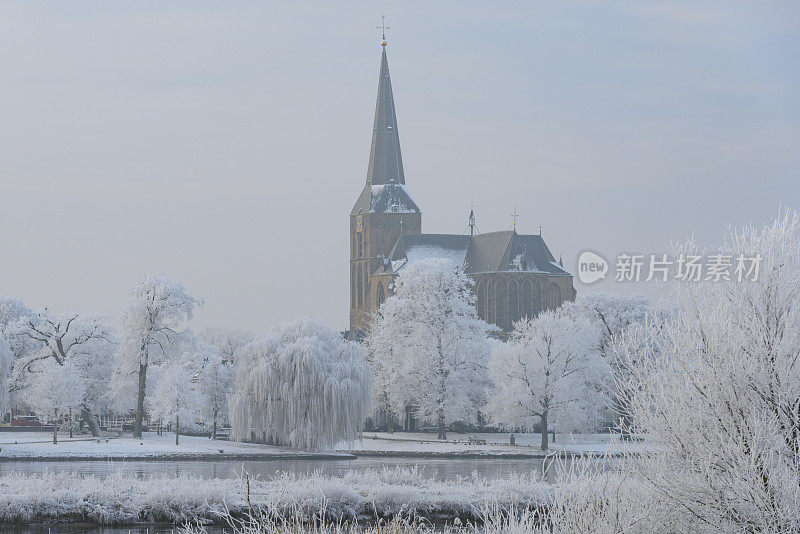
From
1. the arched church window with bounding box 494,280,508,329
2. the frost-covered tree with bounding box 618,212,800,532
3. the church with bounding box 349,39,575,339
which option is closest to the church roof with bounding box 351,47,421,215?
the church with bounding box 349,39,575,339

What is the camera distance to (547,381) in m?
56.7

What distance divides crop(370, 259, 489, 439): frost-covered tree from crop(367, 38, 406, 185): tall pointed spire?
1823 inches

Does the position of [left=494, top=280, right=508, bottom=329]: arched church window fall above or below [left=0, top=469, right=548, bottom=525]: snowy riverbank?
above

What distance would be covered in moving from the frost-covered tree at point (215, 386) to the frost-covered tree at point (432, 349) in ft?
28.9

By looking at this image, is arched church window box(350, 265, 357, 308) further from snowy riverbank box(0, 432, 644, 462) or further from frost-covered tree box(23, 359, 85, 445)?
frost-covered tree box(23, 359, 85, 445)

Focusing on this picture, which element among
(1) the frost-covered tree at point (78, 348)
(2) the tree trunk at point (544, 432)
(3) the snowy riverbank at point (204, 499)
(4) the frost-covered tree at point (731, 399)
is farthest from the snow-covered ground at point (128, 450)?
(4) the frost-covered tree at point (731, 399)

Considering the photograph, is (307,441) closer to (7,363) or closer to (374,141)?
(7,363)

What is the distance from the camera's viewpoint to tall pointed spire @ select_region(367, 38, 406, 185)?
362 feet

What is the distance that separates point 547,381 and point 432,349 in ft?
25.8

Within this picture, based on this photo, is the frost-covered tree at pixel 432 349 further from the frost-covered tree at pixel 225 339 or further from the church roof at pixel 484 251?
the church roof at pixel 484 251

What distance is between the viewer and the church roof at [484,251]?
10844cm

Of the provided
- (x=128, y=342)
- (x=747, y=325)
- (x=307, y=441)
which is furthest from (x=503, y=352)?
(x=747, y=325)

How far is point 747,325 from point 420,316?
50.4m

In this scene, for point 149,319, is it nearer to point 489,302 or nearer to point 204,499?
point 204,499
